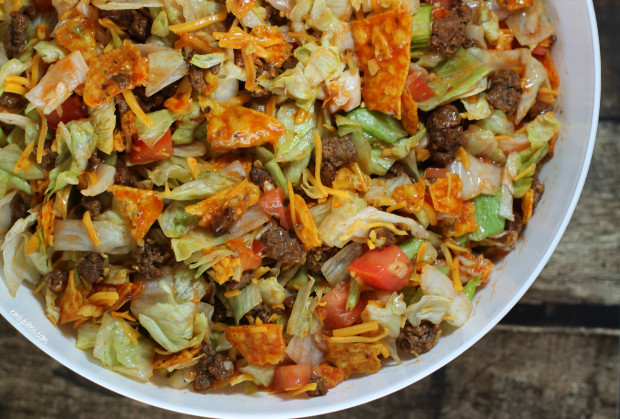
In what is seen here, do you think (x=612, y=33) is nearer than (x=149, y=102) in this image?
No

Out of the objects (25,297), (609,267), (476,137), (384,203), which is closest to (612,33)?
(609,267)

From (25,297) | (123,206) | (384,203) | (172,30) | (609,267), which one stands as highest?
(172,30)

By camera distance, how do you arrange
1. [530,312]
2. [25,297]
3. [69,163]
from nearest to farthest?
1. [69,163]
2. [25,297]
3. [530,312]

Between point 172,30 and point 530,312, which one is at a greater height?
point 172,30

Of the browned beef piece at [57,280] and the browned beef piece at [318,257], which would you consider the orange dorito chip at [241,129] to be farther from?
the browned beef piece at [57,280]

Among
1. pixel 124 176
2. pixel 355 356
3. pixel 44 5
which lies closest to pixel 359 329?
pixel 355 356

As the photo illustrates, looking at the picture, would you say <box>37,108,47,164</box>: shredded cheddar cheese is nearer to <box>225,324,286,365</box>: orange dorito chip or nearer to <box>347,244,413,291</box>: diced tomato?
<box>225,324,286,365</box>: orange dorito chip

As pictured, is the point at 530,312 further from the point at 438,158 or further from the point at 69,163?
the point at 69,163
